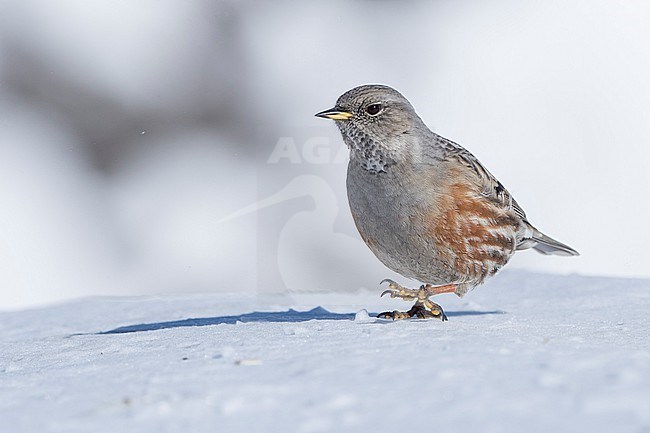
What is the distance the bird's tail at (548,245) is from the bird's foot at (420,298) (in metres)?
0.97

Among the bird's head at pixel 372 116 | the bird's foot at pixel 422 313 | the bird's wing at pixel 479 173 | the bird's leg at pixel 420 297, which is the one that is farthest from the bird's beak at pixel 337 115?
the bird's foot at pixel 422 313

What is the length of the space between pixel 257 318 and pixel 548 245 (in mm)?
1779

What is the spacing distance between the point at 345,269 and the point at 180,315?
5.97m

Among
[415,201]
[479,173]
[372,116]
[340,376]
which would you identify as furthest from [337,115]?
[340,376]

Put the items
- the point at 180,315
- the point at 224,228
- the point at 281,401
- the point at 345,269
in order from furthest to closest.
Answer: the point at 224,228 < the point at 345,269 < the point at 180,315 < the point at 281,401

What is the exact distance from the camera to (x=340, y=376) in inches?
114

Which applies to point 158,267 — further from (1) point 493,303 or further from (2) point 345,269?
(1) point 493,303

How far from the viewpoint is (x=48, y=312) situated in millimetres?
5840

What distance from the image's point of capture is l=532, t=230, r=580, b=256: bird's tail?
17.6ft

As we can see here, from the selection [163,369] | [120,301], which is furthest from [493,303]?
[163,369]

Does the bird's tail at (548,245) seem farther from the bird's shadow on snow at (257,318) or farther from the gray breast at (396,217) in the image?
the gray breast at (396,217)

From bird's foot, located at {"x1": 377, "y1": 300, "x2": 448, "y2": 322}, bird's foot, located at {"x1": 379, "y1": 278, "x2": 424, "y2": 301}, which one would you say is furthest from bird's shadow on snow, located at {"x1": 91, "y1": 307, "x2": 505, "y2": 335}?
bird's foot, located at {"x1": 379, "y1": 278, "x2": 424, "y2": 301}

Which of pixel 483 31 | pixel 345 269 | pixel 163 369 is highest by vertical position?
pixel 483 31

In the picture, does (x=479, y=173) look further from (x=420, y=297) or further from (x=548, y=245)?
(x=548, y=245)
